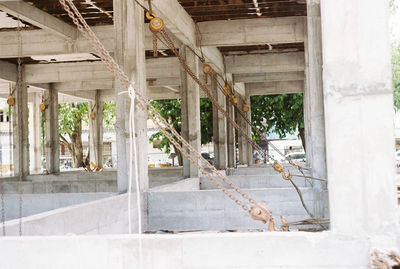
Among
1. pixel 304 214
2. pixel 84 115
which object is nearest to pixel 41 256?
pixel 304 214

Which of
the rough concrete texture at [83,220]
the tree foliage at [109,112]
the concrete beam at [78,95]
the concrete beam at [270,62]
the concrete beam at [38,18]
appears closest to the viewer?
the rough concrete texture at [83,220]

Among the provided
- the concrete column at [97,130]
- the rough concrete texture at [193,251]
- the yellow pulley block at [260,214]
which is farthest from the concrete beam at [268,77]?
the rough concrete texture at [193,251]

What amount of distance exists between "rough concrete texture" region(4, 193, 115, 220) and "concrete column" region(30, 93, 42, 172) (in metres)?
18.2

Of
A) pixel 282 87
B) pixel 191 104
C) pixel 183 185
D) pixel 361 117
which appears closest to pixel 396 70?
pixel 282 87

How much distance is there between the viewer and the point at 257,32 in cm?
1620

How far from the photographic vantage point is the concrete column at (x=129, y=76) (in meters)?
10.9

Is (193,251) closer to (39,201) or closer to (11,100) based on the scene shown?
(39,201)

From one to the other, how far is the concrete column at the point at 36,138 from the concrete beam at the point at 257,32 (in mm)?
16033

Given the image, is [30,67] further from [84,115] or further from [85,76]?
[84,115]

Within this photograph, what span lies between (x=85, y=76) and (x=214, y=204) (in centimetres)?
1297

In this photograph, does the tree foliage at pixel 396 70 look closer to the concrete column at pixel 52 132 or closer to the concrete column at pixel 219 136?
the concrete column at pixel 219 136

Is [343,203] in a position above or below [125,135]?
below

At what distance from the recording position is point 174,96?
28.5 meters

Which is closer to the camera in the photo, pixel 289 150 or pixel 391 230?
pixel 391 230
